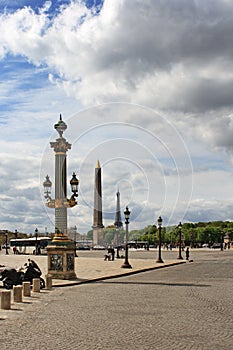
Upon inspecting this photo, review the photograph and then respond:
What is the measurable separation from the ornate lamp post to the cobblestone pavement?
18.6ft

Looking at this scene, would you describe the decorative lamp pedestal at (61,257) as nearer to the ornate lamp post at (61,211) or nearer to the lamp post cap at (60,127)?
the ornate lamp post at (61,211)

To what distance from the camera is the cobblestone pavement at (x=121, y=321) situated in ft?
33.4

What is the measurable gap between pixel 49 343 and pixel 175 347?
2203 mm

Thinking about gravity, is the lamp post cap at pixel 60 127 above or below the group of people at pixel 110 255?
above

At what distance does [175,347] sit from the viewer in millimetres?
9758

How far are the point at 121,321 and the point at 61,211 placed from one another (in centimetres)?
1430

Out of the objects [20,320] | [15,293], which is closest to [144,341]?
[20,320]

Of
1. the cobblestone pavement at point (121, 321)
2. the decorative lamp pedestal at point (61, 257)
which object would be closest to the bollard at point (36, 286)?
the cobblestone pavement at point (121, 321)

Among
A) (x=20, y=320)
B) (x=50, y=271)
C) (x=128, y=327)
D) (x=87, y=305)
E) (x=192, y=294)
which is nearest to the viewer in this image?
(x=128, y=327)

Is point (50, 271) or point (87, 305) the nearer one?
point (87, 305)

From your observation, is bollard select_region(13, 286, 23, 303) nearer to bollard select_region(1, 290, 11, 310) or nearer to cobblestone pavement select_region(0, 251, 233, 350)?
cobblestone pavement select_region(0, 251, 233, 350)

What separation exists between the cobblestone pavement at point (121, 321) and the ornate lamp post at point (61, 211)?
5.66 metres

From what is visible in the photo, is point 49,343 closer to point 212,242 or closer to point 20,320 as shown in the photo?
point 20,320

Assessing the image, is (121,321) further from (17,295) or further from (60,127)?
(60,127)
